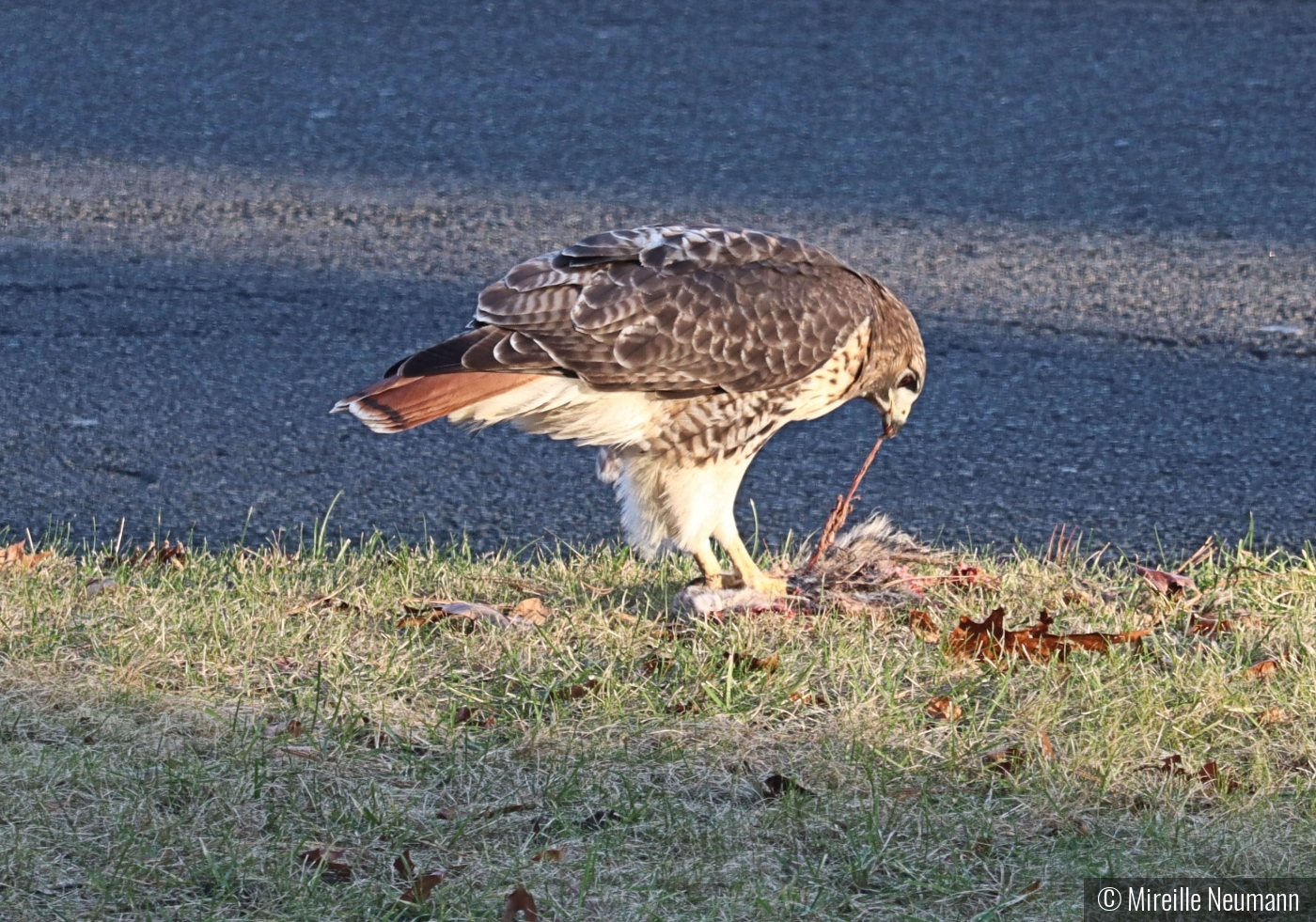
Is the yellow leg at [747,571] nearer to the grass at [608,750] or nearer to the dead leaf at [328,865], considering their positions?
the grass at [608,750]

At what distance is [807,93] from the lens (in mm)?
8953

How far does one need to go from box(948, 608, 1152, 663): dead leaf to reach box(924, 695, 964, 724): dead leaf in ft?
0.94

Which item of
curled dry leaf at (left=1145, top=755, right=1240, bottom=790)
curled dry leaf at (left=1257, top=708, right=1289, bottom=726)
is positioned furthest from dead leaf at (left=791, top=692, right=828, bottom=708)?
curled dry leaf at (left=1257, top=708, right=1289, bottom=726)

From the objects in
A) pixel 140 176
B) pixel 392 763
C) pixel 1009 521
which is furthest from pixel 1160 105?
pixel 392 763

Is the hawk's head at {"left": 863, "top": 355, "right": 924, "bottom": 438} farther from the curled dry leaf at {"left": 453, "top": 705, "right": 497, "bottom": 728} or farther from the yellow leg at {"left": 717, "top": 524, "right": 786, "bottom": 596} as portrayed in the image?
the curled dry leaf at {"left": 453, "top": 705, "right": 497, "bottom": 728}

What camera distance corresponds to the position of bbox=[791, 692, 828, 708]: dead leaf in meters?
3.59

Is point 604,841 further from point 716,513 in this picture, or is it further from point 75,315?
point 75,315

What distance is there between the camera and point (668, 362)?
397 centimetres

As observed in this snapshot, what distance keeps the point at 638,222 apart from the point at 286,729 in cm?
414

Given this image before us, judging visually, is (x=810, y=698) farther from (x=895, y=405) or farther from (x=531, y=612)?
(x=895, y=405)

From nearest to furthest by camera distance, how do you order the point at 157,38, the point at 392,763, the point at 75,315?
the point at 392,763
the point at 75,315
the point at 157,38

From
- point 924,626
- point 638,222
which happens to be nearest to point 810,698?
point 924,626

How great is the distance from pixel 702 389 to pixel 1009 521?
4.49 ft

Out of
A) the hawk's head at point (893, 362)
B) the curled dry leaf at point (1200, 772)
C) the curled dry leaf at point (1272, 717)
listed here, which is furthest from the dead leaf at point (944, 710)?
the hawk's head at point (893, 362)
